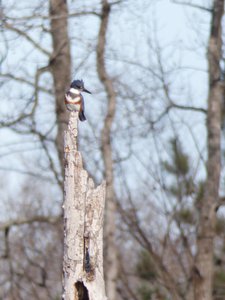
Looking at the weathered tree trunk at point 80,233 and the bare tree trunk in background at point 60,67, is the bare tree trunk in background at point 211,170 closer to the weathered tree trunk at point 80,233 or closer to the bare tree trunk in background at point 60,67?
the bare tree trunk in background at point 60,67

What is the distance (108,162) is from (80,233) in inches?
304

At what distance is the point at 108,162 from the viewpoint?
14.5 metres

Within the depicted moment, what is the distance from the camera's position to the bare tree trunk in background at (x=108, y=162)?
47.0ft

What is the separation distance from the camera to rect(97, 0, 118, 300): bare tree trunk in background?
14.3 meters

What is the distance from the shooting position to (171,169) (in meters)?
16.8

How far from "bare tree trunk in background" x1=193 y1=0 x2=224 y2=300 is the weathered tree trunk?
6701 mm

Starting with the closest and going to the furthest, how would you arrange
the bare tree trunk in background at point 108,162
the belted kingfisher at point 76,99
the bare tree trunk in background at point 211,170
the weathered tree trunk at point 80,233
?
the weathered tree trunk at point 80,233 → the belted kingfisher at point 76,99 → the bare tree trunk in background at point 211,170 → the bare tree trunk in background at point 108,162

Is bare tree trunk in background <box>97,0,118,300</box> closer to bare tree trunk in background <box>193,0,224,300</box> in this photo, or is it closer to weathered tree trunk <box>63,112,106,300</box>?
bare tree trunk in background <box>193,0,224,300</box>

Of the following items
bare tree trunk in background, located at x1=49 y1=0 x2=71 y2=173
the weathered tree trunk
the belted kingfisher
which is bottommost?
the weathered tree trunk

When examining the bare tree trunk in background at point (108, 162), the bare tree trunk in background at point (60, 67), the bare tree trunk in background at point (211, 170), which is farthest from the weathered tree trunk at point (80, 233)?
the bare tree trunk in background at point (108, 162)

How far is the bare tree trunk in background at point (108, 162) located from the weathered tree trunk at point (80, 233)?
24.1 ft

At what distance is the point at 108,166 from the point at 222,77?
212 cm

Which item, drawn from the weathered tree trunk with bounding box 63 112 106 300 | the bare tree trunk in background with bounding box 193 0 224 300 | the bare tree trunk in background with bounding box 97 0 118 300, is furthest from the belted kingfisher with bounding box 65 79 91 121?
the bare tree trunk in background with bounding box 97 0 118 300

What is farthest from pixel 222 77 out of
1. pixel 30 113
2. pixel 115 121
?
pixel 30 113
